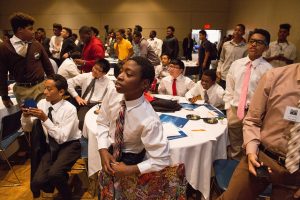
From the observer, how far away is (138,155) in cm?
173

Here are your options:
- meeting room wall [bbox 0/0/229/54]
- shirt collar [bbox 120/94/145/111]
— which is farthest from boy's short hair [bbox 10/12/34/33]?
meeting room wall [bbox 0/0/229/54]

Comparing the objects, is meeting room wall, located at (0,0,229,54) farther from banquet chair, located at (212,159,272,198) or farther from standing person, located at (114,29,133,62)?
banquet chair, located at (212,159,272,198)

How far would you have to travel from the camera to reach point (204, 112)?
9.96ft

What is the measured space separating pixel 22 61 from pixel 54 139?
1.19m

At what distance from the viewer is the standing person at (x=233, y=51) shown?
4.70m

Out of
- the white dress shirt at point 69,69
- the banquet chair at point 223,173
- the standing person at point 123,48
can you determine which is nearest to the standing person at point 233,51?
the standing person at point 123,48

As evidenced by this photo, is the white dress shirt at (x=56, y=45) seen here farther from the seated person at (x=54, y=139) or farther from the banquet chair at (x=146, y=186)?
the banquet chair at (x=146, y=186)

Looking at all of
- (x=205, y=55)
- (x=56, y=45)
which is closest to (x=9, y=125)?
(x=56, y=45)

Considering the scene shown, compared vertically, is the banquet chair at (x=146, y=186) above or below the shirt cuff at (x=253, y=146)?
below

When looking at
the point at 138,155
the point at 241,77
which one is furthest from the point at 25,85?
the point at 241,77

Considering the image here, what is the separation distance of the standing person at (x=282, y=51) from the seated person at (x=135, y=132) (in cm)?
437

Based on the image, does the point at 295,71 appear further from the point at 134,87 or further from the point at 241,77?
the point at 241,77

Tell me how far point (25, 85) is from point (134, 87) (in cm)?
216

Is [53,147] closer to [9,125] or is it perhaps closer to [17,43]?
[9,125]
